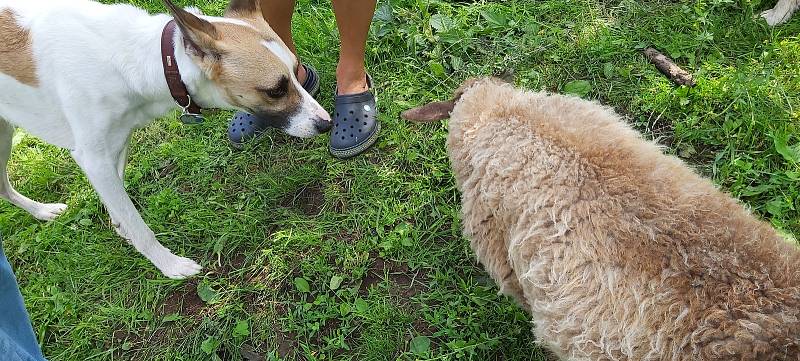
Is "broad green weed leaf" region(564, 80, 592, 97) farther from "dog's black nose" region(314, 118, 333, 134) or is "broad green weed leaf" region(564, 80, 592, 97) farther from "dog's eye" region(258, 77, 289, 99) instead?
"dog's eye" region(258, 77, 289, 99)

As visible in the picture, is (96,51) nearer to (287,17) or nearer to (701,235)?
(287,17)

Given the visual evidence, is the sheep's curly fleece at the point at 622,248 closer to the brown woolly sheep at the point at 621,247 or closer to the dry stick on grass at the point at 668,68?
the brown woolly sheep at the point at 621,247

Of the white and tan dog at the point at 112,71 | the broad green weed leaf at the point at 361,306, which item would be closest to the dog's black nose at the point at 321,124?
the white and tan dog at the point at 112,71

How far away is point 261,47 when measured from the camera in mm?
2262

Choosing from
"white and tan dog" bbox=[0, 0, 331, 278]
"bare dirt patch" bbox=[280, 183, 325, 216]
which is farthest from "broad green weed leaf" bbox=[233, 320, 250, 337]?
"white and tan dog" bbox=[0, 0, 331, 278]

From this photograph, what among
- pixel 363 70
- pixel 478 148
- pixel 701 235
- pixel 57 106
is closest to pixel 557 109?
pixel 478 148

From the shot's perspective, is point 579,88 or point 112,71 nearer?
point 112,71

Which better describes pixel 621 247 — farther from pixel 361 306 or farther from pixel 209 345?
pixel 209 345

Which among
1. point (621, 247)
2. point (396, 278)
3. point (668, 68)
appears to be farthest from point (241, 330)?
point (668, 68)

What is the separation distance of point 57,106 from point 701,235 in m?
2.45

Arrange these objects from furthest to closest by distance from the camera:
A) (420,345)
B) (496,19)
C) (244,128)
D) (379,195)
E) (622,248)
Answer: (496,19) < (244,128) < (379,195) < (420,345) < (622,248)

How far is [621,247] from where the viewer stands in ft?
5.05

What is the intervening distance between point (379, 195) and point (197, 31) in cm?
120

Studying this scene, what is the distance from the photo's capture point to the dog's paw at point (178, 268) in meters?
2.69
